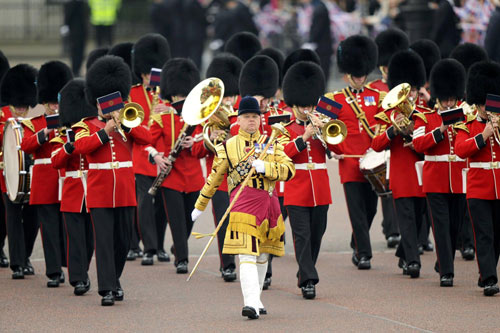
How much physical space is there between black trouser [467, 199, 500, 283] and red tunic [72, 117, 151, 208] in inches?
→ 95.2

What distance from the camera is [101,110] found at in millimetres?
8797

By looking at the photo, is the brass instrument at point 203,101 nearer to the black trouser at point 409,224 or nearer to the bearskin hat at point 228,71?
the bearskin hat at point 228,71

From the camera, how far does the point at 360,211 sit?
1059 cm

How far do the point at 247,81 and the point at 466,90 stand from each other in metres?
Result: 1.72

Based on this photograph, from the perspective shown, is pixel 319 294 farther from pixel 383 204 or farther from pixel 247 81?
pixel 383 204

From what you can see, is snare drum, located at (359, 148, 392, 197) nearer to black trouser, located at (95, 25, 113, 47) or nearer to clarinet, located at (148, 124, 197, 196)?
clarinet, located at (148, 124, 197, 196)

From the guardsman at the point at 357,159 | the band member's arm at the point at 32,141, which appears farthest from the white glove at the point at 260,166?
the guardsman at the point at 357,159

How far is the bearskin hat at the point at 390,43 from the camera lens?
488 inches

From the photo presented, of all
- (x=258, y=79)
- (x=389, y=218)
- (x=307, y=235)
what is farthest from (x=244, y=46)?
(x=307, y=235)

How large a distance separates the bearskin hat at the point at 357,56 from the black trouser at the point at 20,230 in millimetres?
2902

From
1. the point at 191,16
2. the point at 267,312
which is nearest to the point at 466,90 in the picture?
the point at 267,312

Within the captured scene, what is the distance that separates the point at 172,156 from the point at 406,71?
2061 millimetres

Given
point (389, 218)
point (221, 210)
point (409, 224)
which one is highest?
point (221, 210)

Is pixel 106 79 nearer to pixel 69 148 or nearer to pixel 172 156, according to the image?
pixel 69 148
